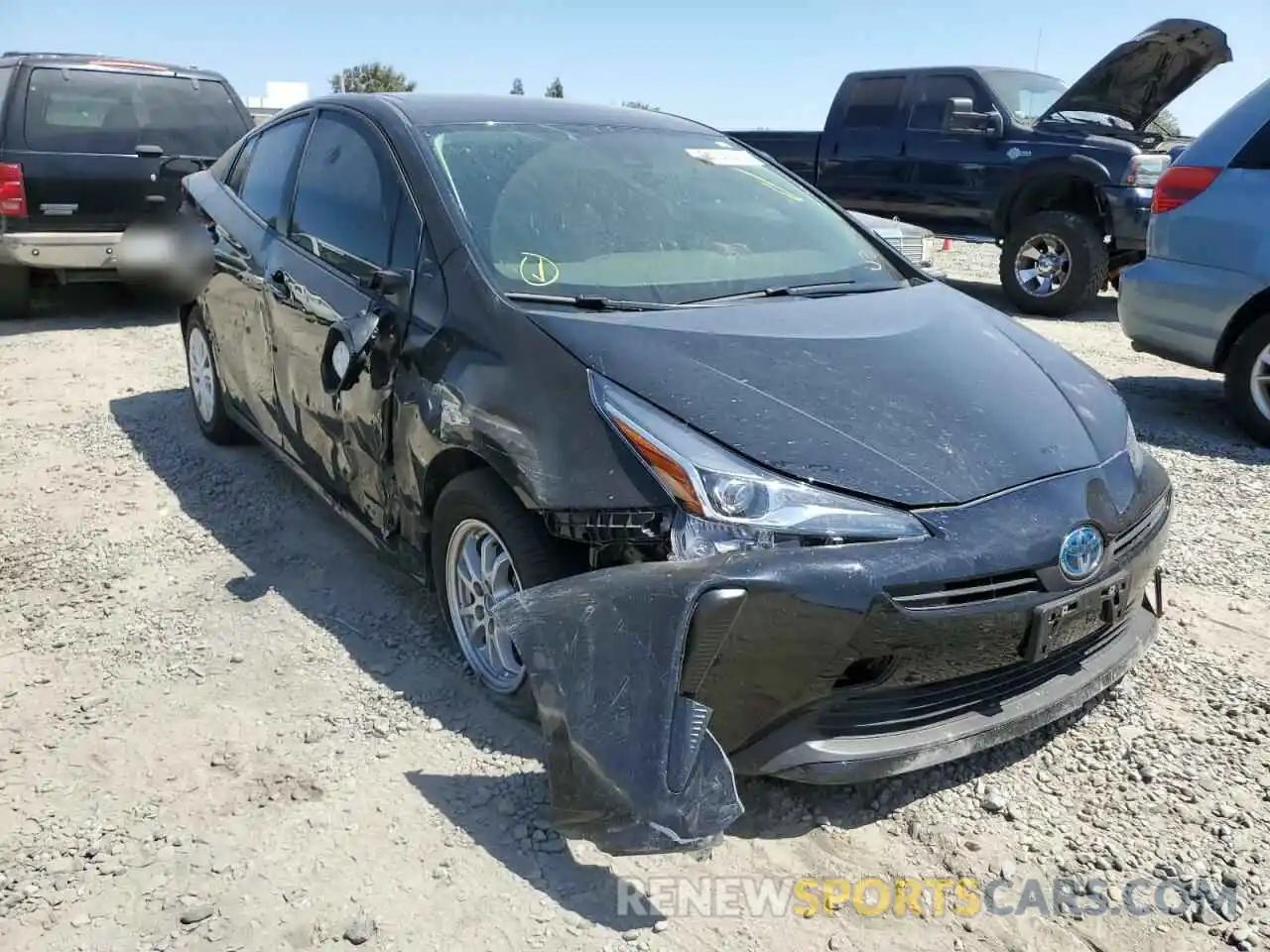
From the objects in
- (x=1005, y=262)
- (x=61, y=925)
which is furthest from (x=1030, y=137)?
(x=61, y=925)

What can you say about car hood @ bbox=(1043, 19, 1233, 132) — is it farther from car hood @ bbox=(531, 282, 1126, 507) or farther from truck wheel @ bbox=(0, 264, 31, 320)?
truck wheel @ bbox=(0, 264, 31, 320)

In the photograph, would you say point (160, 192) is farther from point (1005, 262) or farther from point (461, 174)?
point (1005, 262)

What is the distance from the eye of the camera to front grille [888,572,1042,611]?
2334mm

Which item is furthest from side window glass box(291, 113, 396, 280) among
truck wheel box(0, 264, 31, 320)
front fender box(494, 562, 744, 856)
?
truck wheel box(0, 264, 31, 320)

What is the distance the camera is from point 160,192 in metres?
8.22

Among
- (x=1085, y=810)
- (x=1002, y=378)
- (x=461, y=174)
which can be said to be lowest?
(x=1085, y=810)

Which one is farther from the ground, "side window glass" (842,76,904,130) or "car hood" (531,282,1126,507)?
"side window glass" (842,76,904,130)

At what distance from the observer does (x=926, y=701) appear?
252 centimetres

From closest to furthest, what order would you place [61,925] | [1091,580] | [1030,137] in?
1. [61,925]
2. [1091,580]
3. [1030,137]

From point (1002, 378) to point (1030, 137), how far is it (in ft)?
25.3

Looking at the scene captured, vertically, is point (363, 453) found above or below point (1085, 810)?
above

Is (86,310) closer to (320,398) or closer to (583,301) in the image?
(320,398)

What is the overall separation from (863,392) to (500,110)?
1.84m

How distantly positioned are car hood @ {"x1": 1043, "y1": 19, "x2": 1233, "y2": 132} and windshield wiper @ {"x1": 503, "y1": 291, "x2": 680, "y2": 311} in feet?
25.6
